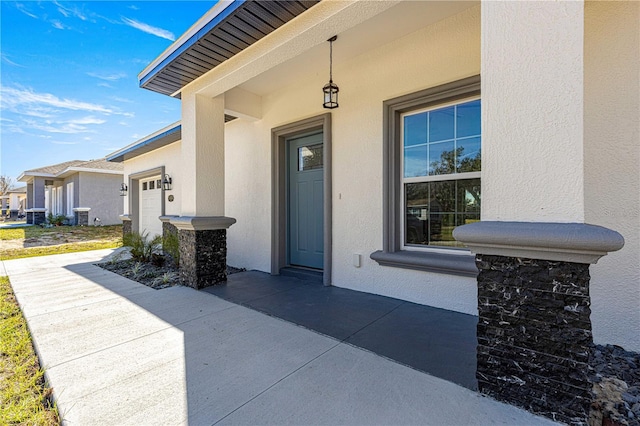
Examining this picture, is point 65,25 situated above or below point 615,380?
above

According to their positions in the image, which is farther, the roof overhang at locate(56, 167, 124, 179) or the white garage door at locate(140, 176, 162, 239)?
the roof overhang at locate(56, 167, 124, 179)

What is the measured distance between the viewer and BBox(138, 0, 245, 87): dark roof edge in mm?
3043

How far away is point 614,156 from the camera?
94.7 inches

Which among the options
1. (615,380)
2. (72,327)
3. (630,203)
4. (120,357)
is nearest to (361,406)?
(615,380)

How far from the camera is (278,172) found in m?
5.37

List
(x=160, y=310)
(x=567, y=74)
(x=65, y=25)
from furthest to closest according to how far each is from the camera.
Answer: (x=65, y=25), (x=160, y=310), (x=567, y=74)

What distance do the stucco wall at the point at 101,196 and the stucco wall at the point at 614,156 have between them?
2127 cm

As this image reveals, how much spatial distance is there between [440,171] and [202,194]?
3671mm

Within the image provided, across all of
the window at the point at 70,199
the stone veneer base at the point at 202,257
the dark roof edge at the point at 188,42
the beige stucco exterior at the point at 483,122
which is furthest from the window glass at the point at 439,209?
the window at the point at 70,199

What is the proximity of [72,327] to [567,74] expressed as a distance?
4747 mm

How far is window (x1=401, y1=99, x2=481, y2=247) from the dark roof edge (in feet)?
8.13

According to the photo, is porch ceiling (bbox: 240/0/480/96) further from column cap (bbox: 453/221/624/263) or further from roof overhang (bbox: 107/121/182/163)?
roof overhang (bbox: 107/121/182/163)

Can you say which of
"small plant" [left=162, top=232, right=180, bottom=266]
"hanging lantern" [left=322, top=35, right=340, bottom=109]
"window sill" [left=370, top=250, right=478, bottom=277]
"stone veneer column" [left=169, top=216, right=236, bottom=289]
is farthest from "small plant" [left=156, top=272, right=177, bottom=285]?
"hanging lantern" [left=322, top=35, right=340, bottom=109]

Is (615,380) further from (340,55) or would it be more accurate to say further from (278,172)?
(278,172)
